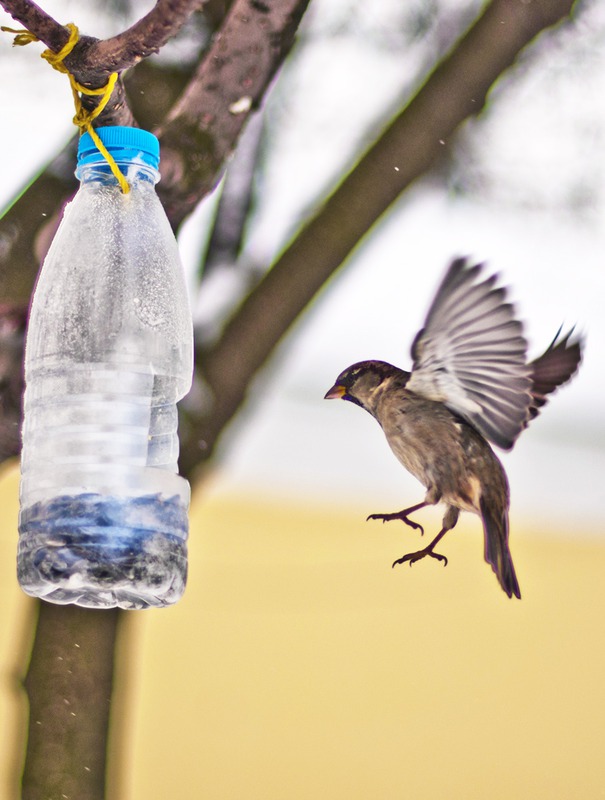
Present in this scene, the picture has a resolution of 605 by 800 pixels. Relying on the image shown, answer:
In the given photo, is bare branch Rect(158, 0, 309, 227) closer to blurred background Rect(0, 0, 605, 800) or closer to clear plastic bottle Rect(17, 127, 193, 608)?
clear plastic bottle Rect(17, 127, 193, 608)

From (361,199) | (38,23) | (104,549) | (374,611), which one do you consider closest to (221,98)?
(361,199)

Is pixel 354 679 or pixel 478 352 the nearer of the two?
pixel 478 352

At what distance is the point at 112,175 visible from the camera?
1.58 metres

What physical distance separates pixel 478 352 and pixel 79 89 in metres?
0.64

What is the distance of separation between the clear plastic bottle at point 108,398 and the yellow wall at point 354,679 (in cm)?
279

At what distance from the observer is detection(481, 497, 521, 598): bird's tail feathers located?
161 cm

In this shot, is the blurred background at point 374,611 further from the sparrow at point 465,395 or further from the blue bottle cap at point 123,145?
the blue bottle cap at point 123,145

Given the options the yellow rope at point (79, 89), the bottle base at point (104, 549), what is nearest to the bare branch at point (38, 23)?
the yellow rope at point (79, 89)

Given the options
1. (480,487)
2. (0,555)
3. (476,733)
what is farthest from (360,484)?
(480,487)

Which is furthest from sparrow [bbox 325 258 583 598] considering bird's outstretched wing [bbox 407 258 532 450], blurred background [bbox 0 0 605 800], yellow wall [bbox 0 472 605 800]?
yellow wall [bbox 0 472 605 800]

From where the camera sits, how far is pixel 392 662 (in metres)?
4.60

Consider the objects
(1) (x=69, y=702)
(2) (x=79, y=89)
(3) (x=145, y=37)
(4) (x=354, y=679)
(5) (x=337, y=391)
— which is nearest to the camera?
(3) (x=145, y=37)

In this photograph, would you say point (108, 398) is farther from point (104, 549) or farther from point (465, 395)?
point (465, 395)

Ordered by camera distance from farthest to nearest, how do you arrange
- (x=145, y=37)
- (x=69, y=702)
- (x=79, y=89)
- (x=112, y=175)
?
(x=69, y=702) → (x=112, y=175) → (x=79, y=89) → (x=145, y=37)
